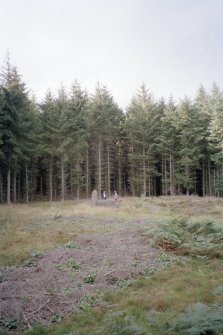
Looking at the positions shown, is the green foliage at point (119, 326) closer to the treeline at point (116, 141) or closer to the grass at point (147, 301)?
the grass at point (147, 301)

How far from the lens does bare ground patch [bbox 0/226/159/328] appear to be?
7477 mm

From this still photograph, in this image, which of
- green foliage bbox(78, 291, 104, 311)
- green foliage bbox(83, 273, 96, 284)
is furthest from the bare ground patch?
green foliage bbox(78, 291, 104, 311)

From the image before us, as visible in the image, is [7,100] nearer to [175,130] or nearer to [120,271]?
[175,130]

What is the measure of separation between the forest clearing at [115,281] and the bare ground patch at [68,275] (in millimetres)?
23

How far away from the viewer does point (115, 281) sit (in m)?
9.20

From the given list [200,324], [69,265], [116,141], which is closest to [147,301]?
[200,324]

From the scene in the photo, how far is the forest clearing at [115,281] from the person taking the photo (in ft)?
21.5

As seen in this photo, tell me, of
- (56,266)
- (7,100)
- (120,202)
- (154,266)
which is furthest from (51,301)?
(7,100)

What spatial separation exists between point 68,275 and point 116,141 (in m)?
42.2

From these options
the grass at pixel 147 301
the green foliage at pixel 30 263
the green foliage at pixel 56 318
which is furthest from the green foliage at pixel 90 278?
the green foliage at pixel 30 263

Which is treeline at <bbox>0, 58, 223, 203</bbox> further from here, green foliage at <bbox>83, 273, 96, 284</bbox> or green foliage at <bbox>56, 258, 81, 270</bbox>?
green foliage at <bbox>83, 273, 96, 284</bbox>

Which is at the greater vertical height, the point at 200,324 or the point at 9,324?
the point at 200,324

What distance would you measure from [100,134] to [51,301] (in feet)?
124

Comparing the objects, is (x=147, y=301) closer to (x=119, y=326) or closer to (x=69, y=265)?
(x=119, y=326)
